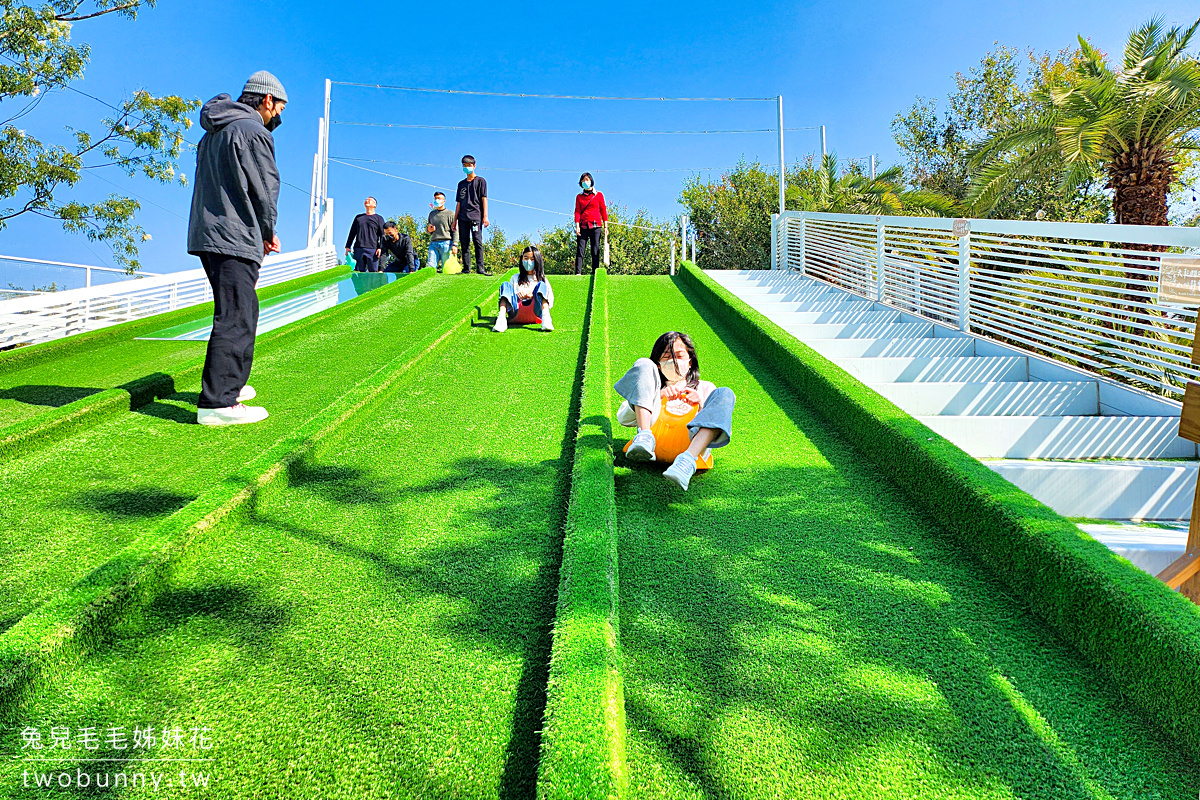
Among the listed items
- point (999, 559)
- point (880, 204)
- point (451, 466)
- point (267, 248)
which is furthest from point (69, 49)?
point (880, 204)

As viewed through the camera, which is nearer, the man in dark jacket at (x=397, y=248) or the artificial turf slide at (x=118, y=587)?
the artificial turf slide at (x=118, y=587)

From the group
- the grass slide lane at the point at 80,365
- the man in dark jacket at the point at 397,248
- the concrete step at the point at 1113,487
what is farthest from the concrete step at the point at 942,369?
the man in dark jacket at the point at 397,248

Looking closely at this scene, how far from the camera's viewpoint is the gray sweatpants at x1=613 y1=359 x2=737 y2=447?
384 centimetres

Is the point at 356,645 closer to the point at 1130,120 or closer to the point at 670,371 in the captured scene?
the point at 670,371

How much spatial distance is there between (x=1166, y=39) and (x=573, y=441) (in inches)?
490

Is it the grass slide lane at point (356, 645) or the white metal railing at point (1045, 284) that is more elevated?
the white metal railing at point (1045, 284)

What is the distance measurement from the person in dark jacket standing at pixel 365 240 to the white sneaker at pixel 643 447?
11.3 m

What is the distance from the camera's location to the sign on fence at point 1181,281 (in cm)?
303

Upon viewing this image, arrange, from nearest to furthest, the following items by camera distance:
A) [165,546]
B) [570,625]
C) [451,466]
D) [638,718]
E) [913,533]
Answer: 1. [638,718]
2. [570,625]
3. [165,546]
4. [913,533]
5. [451,466]

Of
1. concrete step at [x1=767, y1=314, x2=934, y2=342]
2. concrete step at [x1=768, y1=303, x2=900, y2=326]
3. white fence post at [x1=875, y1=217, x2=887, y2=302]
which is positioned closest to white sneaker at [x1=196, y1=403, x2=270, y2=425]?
concrete step at [x1=767, y1=314, x2=934, y2=342]

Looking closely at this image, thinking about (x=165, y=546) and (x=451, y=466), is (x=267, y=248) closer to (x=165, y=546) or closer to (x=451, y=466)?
(x=451, y=466)

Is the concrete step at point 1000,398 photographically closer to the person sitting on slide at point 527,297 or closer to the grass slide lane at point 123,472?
the person sitting on slide at point 527,297

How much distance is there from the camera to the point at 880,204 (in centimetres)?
2300

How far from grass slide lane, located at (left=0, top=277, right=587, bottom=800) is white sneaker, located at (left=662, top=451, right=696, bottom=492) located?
61 centimetres
